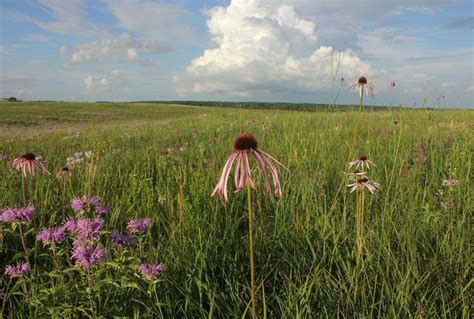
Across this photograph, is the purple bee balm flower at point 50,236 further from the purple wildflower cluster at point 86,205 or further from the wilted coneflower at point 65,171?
the wilted coneflower at point 65,171

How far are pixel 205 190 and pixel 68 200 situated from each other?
1.11m

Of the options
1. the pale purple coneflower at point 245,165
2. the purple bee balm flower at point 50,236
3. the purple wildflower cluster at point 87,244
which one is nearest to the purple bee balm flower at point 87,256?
the purple wildflower cluster at point 87,244

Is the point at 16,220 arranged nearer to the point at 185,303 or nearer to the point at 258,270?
the point at 185,303

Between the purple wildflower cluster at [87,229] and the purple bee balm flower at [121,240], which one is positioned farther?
the purple bee balm flower at [121,240]

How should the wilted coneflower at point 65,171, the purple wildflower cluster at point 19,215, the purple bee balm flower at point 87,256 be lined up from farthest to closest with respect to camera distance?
the wilted coneflower at point 65,171
the purple wildflower cluster at point 19,215
the purple bee balm flower at point 87,256

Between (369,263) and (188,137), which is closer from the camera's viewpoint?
(369,263)

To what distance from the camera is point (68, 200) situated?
2932mm

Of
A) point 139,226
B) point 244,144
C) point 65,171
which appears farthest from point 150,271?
point 65,171

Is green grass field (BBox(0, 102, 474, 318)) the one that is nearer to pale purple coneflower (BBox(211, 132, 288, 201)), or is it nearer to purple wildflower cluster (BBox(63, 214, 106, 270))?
purple wildflower cluster (BBox(63, 214, 106, 270))

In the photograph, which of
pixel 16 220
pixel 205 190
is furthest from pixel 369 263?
pixel 16 220

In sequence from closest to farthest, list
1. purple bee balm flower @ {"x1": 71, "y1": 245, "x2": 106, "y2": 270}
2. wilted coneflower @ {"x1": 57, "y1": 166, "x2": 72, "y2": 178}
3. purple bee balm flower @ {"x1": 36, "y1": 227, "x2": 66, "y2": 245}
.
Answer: purple bee balm flower @ {"x1": 71, "y1": 245, "x2": 106, "y2": 270} < purple bee balm flower @ {"x1": 36, "y1": 227, "x2": 66, "y2": 245} < wilted coneflower @ {"x1": 57, "y1": 166, "x2": 72, "y2": 178}

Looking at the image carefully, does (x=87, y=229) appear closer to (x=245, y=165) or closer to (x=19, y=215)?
(x=19, y=215)

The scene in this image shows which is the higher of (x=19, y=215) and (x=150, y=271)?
(x=19, y=215)

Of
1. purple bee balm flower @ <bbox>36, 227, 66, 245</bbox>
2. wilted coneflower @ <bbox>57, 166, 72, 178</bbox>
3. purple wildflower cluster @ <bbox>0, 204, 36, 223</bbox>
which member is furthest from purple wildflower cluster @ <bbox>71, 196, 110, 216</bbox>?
wilted coneflower @ <bbox>57, 166, 72, 178</bbox>
